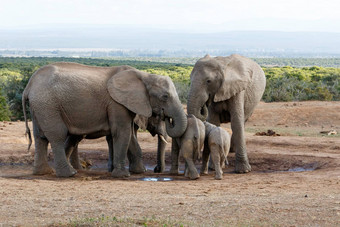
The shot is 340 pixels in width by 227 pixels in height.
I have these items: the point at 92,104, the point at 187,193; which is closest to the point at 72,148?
the point at 92,104

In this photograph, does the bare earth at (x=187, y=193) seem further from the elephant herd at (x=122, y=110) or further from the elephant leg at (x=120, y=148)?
the elephant herd at (x=122, y=110)

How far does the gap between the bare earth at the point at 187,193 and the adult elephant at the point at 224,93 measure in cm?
80

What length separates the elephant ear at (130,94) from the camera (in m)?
12.4

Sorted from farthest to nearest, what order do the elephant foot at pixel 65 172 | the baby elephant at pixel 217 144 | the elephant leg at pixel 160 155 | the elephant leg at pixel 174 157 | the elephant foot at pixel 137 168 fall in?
the elephant leg at pixel 160 155
the elephant foot at pixel 137 168
the elephant leg at pixel 174 157
the elephant foot at pixel 65 172
the baby elephant at pixel 217 144

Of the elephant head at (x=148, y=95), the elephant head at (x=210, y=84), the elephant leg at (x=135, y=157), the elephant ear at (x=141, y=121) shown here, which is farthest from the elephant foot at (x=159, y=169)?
the elephant head at (x=210, y=84)

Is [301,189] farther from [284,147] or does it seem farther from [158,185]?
[284,147]

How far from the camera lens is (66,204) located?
8.84m

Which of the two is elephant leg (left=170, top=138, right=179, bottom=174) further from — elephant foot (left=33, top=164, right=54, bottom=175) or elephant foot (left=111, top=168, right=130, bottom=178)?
elephant foot (left=33, top=164, right=54, bottom=175)

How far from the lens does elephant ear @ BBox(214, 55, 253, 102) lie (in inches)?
517

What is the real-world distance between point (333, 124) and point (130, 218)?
1633 centimetres

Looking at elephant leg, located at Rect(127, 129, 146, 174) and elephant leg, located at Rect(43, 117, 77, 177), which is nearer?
elephant leg, located at Rect(43, 117, 77, 177)

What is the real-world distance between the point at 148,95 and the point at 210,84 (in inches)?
53.2

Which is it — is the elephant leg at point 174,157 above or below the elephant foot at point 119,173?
above

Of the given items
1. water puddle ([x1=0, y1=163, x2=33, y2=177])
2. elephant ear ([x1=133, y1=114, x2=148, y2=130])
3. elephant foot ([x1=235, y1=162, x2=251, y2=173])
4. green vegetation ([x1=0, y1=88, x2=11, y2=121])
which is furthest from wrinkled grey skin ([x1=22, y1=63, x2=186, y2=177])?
green vegetation ([x1=0, y1=88, x2=11, y2=121])
